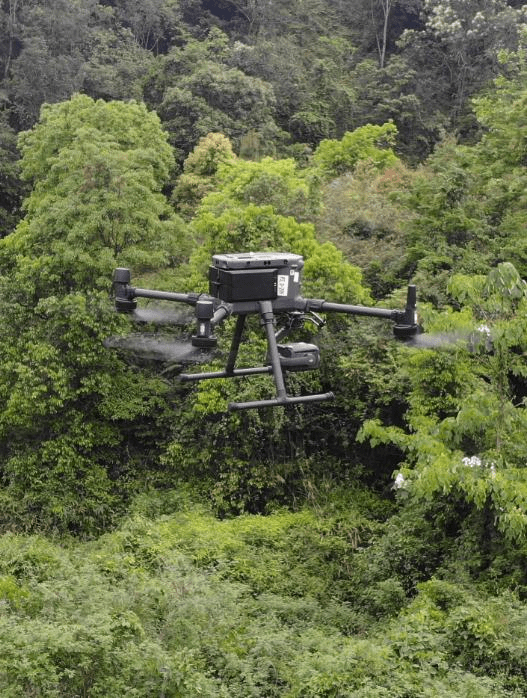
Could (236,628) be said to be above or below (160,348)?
below

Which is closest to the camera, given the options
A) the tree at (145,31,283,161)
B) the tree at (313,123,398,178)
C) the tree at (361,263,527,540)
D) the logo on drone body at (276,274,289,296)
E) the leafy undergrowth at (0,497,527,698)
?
the logo on drone body at (276,274,289,296)

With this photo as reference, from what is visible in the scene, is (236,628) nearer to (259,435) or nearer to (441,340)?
(441,340)

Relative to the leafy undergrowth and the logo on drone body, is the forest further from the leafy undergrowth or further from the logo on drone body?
the logo on drone body

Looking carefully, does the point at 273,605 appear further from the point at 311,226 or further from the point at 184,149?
the point at 184,149

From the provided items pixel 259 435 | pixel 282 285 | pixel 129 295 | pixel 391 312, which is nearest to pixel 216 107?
pixel 259 435

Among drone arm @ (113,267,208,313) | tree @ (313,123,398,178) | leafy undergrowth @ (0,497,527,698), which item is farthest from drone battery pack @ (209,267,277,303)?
tree @ (313,123,398,178)

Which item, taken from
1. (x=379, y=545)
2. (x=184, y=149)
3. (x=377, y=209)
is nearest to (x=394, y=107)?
(x=184, y=149)
